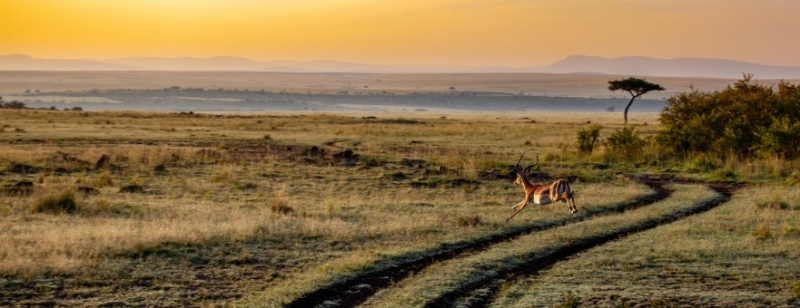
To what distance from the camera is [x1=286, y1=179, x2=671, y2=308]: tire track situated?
40.3 ft

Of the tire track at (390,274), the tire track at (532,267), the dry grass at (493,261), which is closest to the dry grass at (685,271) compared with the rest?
the tire track at (532,267)

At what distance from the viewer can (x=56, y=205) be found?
792 inches

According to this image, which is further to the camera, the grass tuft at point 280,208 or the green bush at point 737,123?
the green bush at point 737,123

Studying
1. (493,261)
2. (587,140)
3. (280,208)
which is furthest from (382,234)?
(587,140)

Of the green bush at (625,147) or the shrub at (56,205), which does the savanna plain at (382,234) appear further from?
the green bush at (625,147)

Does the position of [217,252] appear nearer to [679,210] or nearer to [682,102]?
[679,210]

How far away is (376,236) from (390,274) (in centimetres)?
350

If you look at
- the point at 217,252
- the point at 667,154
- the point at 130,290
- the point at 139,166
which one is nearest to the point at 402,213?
the point at 217,252

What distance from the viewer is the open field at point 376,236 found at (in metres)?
12.7

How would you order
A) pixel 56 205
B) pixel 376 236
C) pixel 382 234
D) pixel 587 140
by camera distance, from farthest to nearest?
pixel 587 140 → pixel 56 205 → pixel 382 234 → pixel 376 236

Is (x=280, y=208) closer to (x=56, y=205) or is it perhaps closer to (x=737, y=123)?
(x=56, y=205)

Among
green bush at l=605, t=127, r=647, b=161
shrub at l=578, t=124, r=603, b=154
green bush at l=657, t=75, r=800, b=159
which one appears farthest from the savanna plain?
shrub at l=578, t=124, r=603, b=154

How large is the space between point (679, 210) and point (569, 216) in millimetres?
3184

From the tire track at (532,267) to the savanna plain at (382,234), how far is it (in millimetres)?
50
